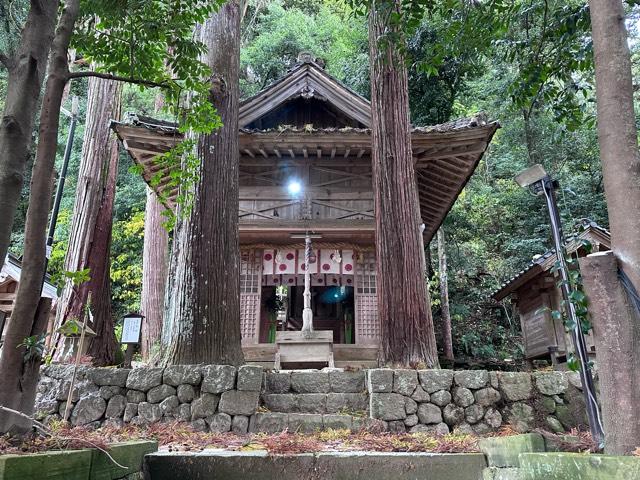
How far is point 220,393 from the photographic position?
5367 millimetres

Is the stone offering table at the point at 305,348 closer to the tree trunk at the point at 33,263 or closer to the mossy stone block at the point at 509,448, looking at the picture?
the mossy stone block at the point at 509,448

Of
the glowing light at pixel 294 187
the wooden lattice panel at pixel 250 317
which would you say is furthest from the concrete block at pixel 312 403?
the glowing light at pixel 294 187

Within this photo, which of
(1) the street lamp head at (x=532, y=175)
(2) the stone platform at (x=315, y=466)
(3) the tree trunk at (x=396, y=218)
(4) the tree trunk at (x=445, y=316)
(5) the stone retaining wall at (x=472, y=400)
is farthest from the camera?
(4) the tree trunk at (x=445, y=316)

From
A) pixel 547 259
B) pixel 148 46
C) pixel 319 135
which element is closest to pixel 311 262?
pixel 319 135

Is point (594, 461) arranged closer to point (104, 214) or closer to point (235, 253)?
point (235, 253)

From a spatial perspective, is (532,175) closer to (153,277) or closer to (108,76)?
(108,76)

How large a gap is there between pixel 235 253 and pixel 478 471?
13.6 feet

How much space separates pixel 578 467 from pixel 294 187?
8773 millimetres

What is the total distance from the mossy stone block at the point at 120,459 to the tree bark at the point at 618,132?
3.20m

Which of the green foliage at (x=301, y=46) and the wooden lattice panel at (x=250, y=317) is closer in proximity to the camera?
the wooden lattice panel at (x=250, y=317)

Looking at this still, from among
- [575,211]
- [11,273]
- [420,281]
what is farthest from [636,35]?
[11,273]

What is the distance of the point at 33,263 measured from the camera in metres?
2.41

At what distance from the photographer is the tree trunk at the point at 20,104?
2184 millimetres

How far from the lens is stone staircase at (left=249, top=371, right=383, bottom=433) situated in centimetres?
527
